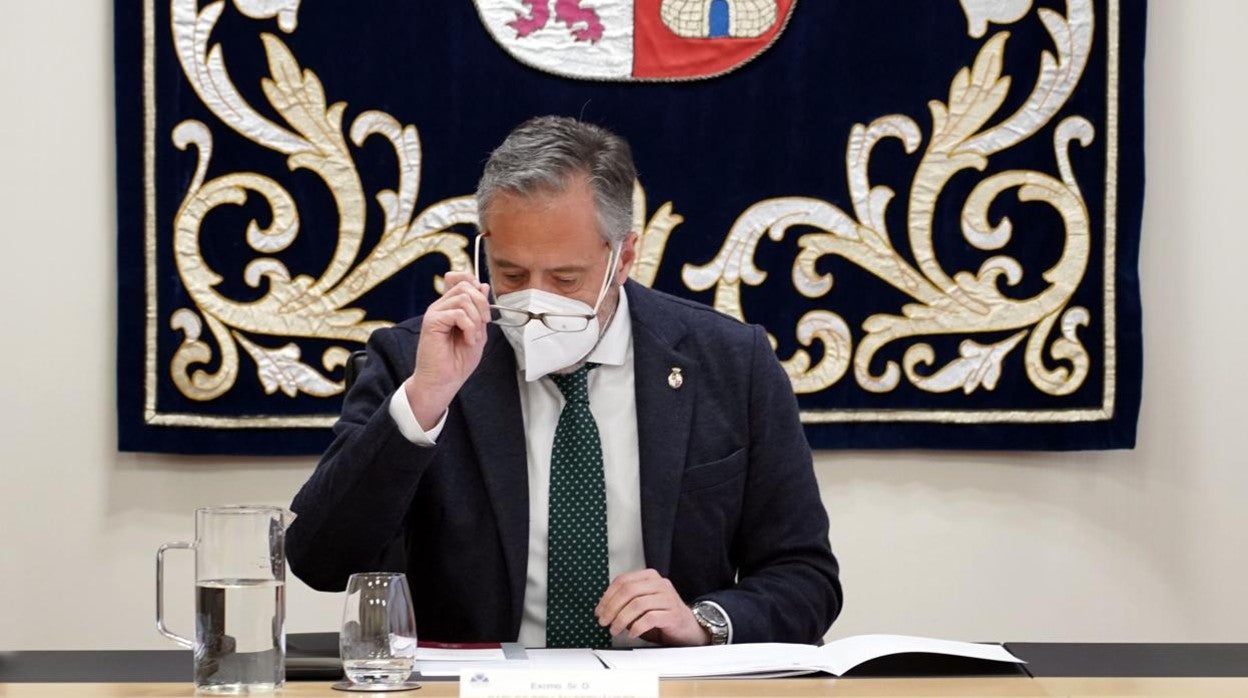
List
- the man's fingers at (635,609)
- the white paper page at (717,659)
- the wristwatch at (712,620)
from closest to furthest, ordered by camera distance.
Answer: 1. the white paper page at (717,659)
2. the man's fingers at (635,609)
3. the wristwatch at (712,620)

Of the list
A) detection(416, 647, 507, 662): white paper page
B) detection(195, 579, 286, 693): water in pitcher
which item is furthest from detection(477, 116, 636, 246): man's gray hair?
detection(195, 579, 286, 693): water in pitcher

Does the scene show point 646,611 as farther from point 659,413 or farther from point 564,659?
point 659,413

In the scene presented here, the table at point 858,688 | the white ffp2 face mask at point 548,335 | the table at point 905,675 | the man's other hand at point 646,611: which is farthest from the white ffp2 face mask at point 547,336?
the table at point 858,688

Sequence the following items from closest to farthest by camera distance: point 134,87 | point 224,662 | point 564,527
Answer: point 224,662 < point 564,527 < point 134,87

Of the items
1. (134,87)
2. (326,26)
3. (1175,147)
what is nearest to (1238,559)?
(1175,147)

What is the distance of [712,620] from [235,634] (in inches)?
26.9

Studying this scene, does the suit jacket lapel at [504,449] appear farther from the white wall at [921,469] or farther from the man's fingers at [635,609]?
the white wall at [921,469]

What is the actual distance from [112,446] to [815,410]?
1.41 meters

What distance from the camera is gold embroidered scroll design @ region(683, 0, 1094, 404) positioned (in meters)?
3.03

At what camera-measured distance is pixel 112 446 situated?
9.92 ft

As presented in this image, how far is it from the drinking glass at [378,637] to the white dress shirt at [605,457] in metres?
0.56

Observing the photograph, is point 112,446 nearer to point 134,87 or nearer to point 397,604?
point 134,87

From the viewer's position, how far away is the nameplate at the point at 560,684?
1.41 metres

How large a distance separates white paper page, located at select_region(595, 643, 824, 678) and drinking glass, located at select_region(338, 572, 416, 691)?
24 cm
